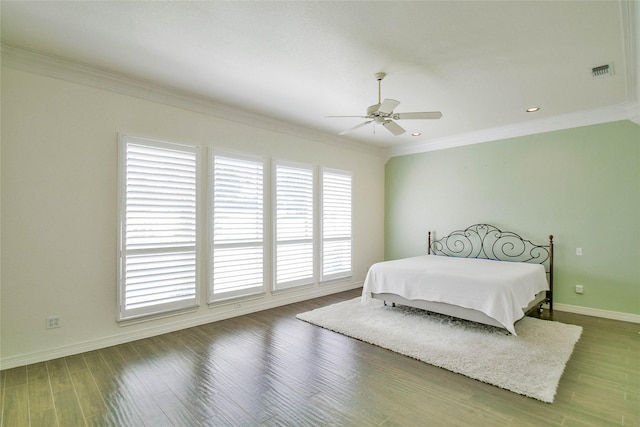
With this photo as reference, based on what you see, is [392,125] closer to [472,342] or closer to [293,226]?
[293,226]

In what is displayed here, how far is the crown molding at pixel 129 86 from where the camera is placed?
3062 mm

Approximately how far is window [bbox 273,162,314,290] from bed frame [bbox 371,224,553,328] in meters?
1.39

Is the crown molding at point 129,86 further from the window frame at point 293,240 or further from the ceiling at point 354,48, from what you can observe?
the window frame at point 293,240

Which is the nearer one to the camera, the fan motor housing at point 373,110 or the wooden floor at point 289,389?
the wooden floor at point 289,389

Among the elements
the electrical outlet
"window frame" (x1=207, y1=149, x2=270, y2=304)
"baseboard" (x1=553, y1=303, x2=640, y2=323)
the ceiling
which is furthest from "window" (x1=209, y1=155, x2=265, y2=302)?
"baseboard" (x1=553, y1=303, x2=640, y2=323)

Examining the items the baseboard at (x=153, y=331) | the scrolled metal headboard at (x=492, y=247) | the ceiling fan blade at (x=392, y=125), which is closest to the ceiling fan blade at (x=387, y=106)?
the ceiling fan blade at (x=392, y=125)

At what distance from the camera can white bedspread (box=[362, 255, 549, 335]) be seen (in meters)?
3.53

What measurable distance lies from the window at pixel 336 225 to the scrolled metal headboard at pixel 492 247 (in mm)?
1713

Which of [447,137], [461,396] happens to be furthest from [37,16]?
[447,137]

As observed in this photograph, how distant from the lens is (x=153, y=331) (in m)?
3.81

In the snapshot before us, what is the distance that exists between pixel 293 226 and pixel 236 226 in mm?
1066

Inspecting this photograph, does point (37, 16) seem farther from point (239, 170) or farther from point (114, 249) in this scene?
point (239, 170)

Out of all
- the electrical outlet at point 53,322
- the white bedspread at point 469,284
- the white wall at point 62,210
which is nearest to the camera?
the white wall at point 62,210

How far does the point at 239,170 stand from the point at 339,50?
2.32 m
